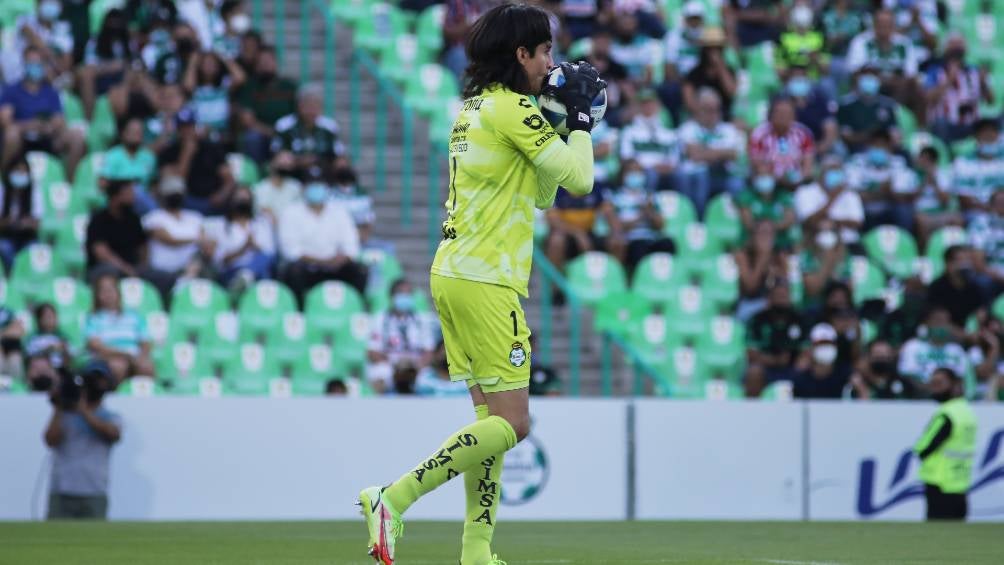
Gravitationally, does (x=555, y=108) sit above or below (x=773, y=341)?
above

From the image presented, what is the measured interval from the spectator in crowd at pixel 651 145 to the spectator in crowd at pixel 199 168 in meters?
4.26

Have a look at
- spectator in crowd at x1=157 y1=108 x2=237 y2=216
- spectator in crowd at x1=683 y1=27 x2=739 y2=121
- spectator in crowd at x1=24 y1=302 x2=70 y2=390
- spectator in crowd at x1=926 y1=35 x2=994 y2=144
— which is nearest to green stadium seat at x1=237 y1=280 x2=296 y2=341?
spectator in crowd at x1=157 y1=108 x2=237 y2=216

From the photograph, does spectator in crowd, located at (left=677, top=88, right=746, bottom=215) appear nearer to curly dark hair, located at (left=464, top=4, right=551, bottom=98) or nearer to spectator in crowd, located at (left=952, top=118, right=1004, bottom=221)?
spectator in crowd, located at (left=952, top=118, right=1004, bottom=221)

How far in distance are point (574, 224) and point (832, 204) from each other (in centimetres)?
302

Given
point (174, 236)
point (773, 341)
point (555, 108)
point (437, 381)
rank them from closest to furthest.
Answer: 1. point (555, 108)
2. point (437, 381)
3. point (174, 236)
4. point (773, 341)

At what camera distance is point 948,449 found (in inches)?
549

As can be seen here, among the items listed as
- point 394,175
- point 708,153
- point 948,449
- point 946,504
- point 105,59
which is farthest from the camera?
point 394,175

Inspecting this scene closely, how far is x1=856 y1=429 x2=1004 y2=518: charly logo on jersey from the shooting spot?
49.5 ft

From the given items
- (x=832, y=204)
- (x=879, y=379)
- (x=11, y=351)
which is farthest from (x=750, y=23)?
(x=11, y=351)

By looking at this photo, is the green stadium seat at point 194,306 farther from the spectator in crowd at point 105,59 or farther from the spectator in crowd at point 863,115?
the spectator in crowd at point 863,115

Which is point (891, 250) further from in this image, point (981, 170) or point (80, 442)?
point (80, 442)

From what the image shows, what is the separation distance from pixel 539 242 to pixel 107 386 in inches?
201

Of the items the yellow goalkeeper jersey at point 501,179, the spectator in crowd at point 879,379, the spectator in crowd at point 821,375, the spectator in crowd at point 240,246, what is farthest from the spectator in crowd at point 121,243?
the yellow goalkeeper jersey at point 501,179

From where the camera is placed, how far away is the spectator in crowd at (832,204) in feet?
57.9
